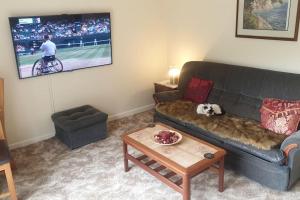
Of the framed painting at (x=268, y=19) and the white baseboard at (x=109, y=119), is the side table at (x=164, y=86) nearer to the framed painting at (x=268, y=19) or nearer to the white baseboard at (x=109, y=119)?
the white baseboard at (x=109, y=119)

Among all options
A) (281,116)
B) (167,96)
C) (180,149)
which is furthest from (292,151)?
(167,96)

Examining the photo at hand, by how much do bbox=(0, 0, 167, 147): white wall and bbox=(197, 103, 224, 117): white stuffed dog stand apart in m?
1.47

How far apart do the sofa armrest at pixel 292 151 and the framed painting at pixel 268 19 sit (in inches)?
51.3

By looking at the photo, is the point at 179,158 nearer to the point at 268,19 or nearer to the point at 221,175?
the point at 221,175

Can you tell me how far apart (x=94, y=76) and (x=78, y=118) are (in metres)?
0.74

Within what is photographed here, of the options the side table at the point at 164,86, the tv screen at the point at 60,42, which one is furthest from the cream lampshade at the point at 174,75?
the tv screen at the point at 60,42

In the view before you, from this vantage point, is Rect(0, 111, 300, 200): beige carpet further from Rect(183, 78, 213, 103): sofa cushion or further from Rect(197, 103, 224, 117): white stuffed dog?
Rect(183, 78, 213, 103): sofa cushion

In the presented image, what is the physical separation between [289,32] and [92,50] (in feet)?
7.96

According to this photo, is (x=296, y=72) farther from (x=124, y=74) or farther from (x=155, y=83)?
(x=124, y=74)

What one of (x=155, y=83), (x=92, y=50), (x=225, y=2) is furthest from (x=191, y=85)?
(x=92, y=50)

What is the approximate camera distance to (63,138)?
3729mm

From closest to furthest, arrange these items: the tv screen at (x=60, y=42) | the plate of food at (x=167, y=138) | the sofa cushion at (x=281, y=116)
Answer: the plate of food at (x=167, y=138) → the sofa cushion at (x=281, y=116) → the tv screen at (x=60, y=42)

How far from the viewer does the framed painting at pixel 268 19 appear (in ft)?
10.7

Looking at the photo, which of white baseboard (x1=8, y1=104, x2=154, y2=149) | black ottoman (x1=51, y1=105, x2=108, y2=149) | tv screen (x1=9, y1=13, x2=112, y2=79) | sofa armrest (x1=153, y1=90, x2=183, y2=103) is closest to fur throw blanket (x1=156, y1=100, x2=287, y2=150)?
sofa armrest (x1=153, y1=90, x2=183, y2=103)
